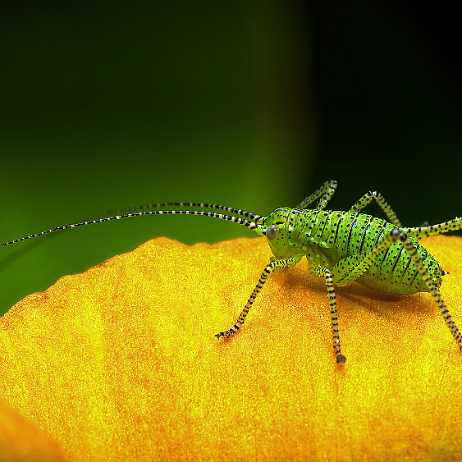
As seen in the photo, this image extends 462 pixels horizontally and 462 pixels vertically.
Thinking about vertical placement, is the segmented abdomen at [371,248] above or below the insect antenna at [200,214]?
below

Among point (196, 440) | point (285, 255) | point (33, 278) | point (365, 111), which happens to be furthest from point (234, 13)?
point (196, 440)

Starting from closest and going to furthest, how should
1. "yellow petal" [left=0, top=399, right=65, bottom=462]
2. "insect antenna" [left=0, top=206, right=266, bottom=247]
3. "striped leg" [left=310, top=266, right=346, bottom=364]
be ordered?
1. "yellow petal" [left=0, top=399, right=65, bottom=462]
2. "striped leg" [left=310, top=266, right=346, bottom=364]
3. "insect antenna" [left=0, top=206, right=266, bottom=247]

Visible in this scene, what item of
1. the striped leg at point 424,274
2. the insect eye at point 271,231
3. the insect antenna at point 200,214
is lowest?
the striped leg at point 424,274

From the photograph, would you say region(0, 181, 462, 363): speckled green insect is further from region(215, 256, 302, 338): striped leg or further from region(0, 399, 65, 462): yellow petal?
region(0, 399, 65, 462): yellow petal

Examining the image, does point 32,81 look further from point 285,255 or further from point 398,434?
point 398,434

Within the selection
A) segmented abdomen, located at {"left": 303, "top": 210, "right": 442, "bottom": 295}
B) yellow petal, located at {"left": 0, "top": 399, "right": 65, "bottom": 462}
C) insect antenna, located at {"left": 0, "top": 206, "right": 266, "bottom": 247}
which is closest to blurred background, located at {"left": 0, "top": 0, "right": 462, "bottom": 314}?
insect antenna, located at {"left": 0, "top": 206, "right": 266, "bottom": 247}

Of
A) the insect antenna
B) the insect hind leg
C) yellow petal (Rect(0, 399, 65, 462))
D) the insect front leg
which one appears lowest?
yellow petal (Rect(0, 399, 65, 462))

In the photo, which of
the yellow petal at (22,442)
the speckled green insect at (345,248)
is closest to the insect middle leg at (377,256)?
the speckled green insect at (345,248)

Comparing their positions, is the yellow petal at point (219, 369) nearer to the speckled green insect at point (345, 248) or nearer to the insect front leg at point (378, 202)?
the speckled green insect at point (345, 248)
